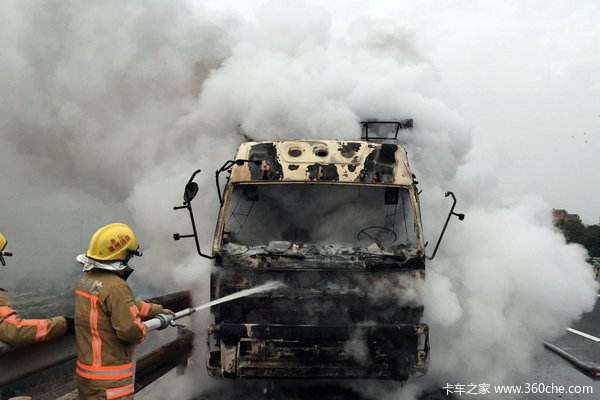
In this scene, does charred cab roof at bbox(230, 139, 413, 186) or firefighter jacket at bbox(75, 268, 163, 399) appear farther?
charred cab roof at bbox(230, 139, 413, 186)

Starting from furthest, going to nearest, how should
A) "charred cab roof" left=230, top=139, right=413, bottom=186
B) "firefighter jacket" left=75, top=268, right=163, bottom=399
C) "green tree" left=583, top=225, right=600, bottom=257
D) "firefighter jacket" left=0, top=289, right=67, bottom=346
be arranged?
"green tree" left=583, top=225, right=600, bottom=257 < "charred cab roof" left=230, top=139, right=413, bottom=186 < "firefighter jacket" left=75, top=268, right=163, bottom=399 < "firefighter jacket" left=0, top=289, right=67, bottom=346

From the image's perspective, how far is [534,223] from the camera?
6.52 metres

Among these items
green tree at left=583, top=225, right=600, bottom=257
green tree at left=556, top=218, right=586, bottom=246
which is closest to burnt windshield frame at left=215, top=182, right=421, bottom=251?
green tree at left=556, top=218, right=586, bottom=246

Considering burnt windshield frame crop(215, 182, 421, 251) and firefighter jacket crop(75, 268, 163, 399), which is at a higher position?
burnt windshield frame crop(215, 182, 421, 251)

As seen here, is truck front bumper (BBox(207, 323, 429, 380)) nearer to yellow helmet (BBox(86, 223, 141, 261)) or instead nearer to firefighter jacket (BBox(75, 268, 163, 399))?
firefighter jacket (BBox(75, 268, 163, 399))

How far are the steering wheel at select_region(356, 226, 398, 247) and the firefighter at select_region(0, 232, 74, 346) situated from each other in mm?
2763

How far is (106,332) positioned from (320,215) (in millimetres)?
2471

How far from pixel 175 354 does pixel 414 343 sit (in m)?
2.57

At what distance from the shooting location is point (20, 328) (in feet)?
7.95

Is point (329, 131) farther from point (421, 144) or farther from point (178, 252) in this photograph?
→ point (178, 252)

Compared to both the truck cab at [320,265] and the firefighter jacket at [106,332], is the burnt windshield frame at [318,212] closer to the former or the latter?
the truck cab at [320,265]

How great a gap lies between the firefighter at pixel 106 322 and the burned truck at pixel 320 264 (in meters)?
1.26

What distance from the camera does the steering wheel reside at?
445cm

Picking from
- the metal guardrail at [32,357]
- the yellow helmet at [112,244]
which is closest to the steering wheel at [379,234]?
the yellow helmet at [112,244]
